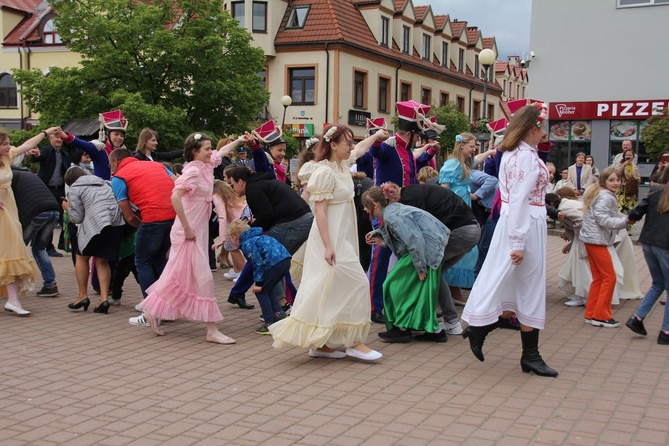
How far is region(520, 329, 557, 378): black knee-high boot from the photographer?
5.96 metres

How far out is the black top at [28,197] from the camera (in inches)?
352

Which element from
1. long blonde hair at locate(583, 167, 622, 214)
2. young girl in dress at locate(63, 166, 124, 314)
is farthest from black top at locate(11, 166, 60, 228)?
long blonde hair at locate(583, 167, 622, 214)

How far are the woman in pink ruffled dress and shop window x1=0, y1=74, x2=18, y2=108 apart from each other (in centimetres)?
3985

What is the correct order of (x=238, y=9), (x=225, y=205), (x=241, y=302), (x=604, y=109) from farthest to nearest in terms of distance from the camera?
(x=238, y=9), (x=604, y=109), (x=225, y=205), (x=241, y=302)

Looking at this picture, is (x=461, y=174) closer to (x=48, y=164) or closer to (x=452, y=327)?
(x=452, y=327)

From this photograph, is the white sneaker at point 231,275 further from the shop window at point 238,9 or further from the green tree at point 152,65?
the shop window at point 238,9

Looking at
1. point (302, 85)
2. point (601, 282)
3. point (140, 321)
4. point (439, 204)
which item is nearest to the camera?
point (439, 204)

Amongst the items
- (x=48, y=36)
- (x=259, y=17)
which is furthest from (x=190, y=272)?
(x=48, y=36)

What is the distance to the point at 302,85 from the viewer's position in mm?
39156

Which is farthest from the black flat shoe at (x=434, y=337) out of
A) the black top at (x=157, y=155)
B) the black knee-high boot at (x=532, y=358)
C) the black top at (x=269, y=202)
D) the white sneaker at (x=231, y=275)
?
the white sneaker at (x=231, y=275)

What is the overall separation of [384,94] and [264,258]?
1454 inches

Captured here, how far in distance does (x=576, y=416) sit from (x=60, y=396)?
3.61m

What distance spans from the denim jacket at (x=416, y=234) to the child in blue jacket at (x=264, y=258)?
1.02 metres

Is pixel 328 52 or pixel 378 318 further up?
pixel 328 52
